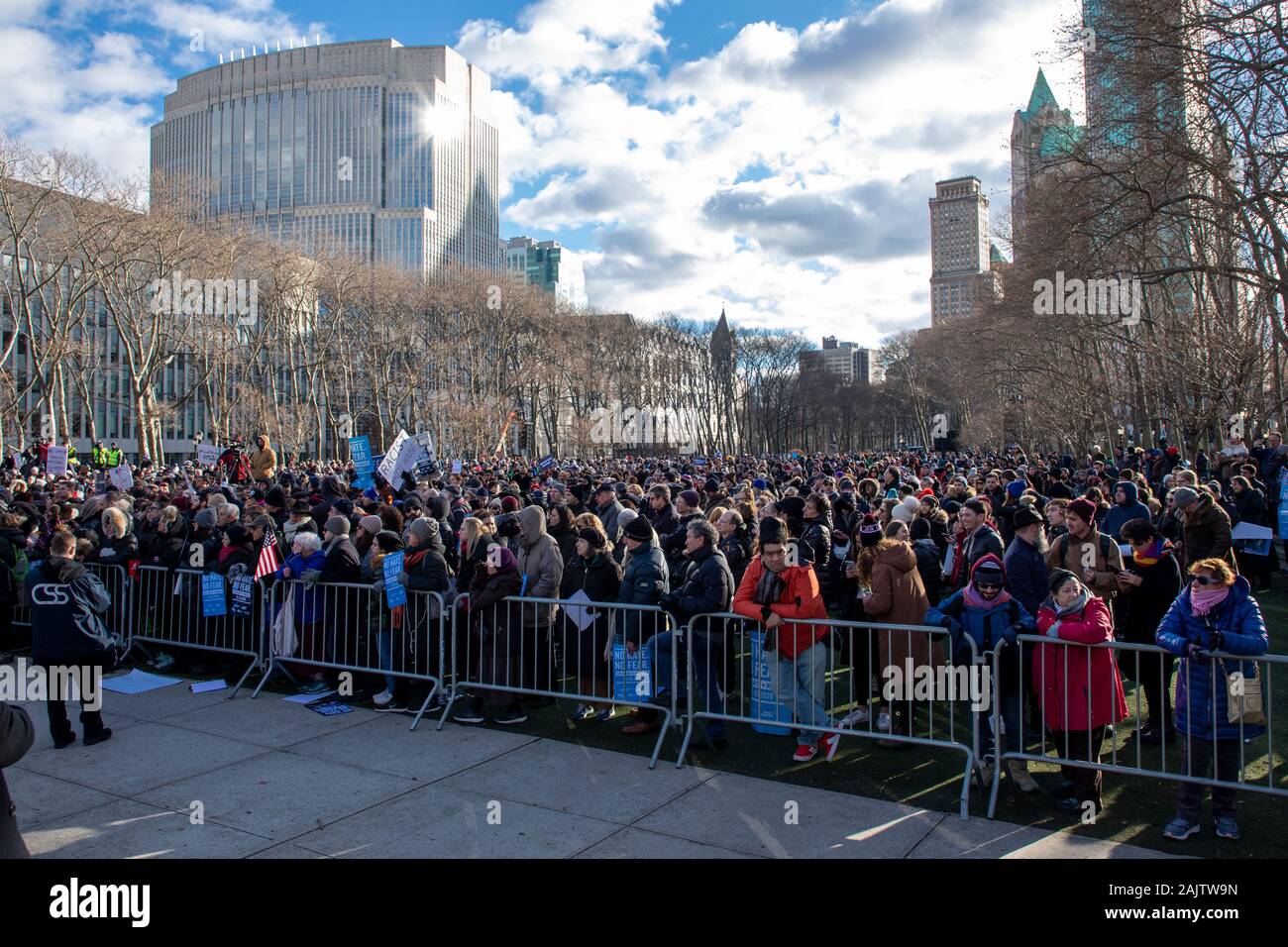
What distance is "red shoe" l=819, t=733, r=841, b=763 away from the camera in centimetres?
674

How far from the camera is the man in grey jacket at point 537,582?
26.1 ft

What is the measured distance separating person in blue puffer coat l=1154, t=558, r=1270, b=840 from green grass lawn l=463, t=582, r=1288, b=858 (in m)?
0.19

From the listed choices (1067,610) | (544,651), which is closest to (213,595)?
(544,651)

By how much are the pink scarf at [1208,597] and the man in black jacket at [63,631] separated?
25.9ft

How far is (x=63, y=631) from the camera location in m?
7.09

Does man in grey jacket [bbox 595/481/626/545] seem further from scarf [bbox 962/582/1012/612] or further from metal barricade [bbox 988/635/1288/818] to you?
metal barricade [bbox 988/635/1288/818]

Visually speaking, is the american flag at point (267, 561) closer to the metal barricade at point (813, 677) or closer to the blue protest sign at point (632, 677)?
the blue protest sign at point (632, 677)

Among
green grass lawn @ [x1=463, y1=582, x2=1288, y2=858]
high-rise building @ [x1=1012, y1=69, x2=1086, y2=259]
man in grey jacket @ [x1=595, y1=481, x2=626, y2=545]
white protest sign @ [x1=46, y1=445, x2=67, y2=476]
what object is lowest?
green grass lawn @ [x1=463, y1=582, x2=1288, y2=858]

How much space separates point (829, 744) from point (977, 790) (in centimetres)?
120

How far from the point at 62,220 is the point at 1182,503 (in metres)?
38.5

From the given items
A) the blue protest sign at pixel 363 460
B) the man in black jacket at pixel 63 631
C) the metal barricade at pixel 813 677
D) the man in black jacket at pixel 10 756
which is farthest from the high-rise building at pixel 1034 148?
the man in black jacket at pixel 10 756

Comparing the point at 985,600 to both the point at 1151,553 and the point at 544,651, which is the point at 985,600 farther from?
the point at 544,651

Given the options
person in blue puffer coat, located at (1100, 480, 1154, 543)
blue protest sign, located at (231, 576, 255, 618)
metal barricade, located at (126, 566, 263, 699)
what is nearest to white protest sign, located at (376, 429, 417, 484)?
metal barricade, located at (126, 566, 263, 699)

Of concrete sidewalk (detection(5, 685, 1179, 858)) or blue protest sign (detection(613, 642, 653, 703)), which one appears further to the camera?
blue protest sign (detection(613, 642, 653, 703))
